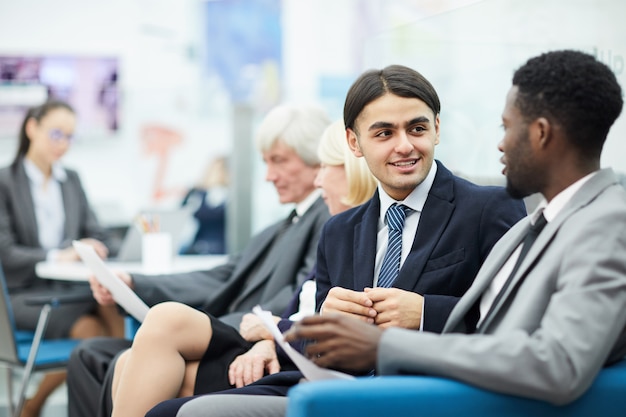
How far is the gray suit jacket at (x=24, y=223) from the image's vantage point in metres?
4.66

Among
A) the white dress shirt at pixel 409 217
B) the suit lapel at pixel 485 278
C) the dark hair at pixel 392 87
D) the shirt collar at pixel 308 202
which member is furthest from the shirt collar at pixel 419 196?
the shirt collar at pixel 308 202

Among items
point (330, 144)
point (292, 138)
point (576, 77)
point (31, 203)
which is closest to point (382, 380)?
point (576, 77)

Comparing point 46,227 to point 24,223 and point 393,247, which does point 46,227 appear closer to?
Answer: point 24,223

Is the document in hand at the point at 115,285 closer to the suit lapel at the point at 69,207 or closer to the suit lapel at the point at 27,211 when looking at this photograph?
the suit lapel at the point at 27,211

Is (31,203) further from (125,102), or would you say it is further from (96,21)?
(96,21)

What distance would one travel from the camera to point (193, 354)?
99.0 inches

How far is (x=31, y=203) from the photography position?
16.1 ft

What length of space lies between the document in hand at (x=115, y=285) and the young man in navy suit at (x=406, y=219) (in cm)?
77

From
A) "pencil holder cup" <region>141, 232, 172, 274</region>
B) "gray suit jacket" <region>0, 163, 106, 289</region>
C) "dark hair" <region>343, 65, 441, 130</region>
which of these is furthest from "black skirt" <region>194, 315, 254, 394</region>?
"gray suit jacket" <region>0, 163, 106, 289</region>

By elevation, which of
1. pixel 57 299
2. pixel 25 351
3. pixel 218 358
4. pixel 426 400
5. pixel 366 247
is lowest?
pixel 25 351

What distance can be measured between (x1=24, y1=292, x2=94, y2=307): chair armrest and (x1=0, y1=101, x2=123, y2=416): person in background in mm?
421

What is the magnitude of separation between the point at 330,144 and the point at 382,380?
1.40 metres

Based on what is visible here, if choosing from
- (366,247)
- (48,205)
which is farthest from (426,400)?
(48,205)

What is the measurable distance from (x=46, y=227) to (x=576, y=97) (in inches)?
152
